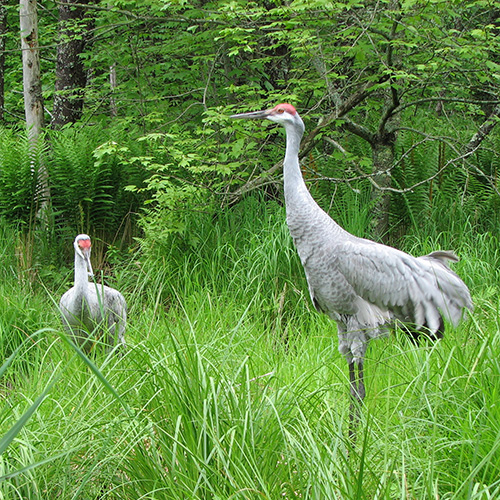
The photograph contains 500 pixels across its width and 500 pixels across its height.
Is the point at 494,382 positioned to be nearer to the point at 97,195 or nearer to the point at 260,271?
the point at 260,271

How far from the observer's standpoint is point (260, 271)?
17.9 feet

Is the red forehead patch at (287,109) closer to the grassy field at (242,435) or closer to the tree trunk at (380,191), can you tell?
the grassy field at (242,435)

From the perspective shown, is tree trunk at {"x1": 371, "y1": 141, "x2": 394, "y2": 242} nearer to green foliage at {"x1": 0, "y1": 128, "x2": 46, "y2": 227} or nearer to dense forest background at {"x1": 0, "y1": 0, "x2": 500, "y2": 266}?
dense forest background at {"x1": 0, "y1": 0, "x2": 500, "y2": 266}

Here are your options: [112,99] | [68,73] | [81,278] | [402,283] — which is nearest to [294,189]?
[402,283]

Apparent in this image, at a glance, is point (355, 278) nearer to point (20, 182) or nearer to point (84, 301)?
point (84, 301)

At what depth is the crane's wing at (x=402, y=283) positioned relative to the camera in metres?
3.75

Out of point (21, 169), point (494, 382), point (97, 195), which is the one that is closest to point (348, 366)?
point (494, 382)

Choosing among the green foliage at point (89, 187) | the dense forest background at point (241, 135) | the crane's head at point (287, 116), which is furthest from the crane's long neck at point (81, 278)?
the green foliage at point (89, 187)

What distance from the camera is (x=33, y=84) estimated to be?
277 inches

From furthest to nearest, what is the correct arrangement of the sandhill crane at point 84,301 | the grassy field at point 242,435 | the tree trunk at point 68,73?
1. the tree trunk at point 68,73
2. the sandhill crane at point 84,301
3. the grassy field at point 242,435

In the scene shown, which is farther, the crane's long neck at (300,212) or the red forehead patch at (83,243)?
the red forehead patch at (83,243)

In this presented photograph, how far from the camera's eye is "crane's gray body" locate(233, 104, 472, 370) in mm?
3699

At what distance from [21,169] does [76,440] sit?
4956 millimetres

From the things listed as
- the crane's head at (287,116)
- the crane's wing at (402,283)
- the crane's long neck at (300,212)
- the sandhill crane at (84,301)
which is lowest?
the sandhill crane at (84,301)
